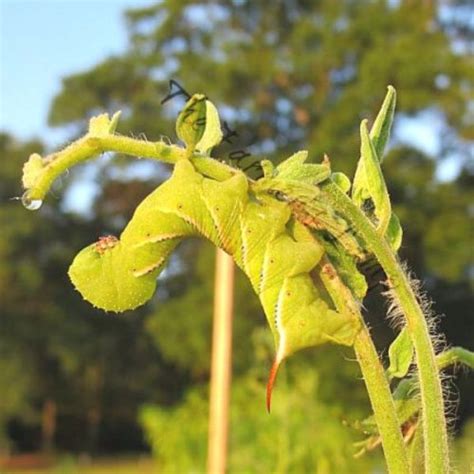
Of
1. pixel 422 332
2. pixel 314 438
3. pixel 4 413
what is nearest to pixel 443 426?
pixel 422 332

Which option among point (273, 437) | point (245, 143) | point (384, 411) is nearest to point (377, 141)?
point (384, 411)

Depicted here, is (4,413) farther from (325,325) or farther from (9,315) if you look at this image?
(325,325)

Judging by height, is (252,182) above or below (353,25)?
below

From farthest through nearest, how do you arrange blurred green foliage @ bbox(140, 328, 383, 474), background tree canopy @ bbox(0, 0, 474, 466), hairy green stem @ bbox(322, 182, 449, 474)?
background tree canopy @ bbox(0, 0, 474, 466) < blurred green foliage @ bbox(140, 328, 383, 474) < hairy green stem @ bbox(322, 182, 449, 474)

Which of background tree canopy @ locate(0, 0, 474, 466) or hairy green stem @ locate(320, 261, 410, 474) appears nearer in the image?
hairy green stem @ locate(320, 261, 410, 474)

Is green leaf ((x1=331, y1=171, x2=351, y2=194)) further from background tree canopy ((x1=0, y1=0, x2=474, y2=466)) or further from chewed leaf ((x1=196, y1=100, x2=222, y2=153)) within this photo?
background tree canopy ((x1=0, y1=0, x2=474, y2=466))

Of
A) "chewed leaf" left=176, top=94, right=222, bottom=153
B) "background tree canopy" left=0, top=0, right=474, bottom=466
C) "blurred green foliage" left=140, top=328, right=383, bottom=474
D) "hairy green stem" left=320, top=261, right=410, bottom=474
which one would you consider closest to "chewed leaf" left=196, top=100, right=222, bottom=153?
"chewed leaf" left=176, top=94, right=222, bottom=153

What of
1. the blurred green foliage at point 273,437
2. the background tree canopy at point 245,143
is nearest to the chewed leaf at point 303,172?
Result: the blurred green foliage at point 273,437

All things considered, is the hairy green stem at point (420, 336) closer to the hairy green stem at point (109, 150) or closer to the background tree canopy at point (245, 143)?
the hairy green stem at point (109, 150)
